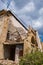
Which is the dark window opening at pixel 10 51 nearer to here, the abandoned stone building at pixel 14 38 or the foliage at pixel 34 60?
the abandoned stone building at pixel 14 38

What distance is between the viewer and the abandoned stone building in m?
41.8

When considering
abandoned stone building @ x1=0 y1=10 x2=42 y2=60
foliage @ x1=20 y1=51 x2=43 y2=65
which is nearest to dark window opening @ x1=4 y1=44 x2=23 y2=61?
abandoned stone building @ x1=0 y1=10 x2=42 y2=60

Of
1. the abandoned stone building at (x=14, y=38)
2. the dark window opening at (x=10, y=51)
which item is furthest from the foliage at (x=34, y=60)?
the dark window opening at (x=10, y=51)

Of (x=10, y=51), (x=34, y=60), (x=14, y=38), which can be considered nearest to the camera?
(x=34, y=60)

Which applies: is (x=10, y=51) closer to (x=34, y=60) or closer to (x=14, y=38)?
(x=14, y=38)

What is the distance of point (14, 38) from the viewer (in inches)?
1737

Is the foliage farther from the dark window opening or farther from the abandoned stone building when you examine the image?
the dark window opening

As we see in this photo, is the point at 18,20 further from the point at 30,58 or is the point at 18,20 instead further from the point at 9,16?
the point at 30,58

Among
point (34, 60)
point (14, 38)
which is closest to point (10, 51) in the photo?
point (14, 38)

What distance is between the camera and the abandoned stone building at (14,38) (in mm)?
41812

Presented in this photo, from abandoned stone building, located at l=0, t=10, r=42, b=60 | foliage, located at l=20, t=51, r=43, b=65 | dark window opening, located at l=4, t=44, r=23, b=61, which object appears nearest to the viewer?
foliage, located at l=20, t=51, r=43, b=65

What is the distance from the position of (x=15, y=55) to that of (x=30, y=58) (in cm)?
1834

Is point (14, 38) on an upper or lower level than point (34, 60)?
upper

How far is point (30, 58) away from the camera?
946 inches
